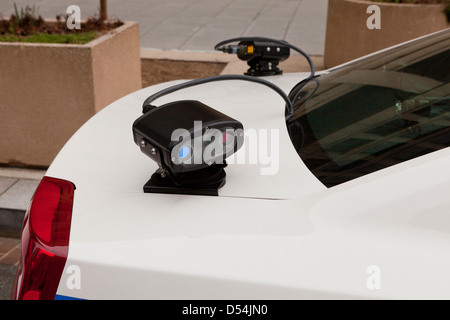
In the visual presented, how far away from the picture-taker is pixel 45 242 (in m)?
1.59

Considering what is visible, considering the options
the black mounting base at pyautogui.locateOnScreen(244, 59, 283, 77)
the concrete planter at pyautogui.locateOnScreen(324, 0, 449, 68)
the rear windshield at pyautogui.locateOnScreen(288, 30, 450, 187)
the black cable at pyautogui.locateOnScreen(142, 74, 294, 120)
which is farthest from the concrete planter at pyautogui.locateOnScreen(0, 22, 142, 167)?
the concrete planter at pyautogui.locateOnScreen(324, 0, 449, 68)

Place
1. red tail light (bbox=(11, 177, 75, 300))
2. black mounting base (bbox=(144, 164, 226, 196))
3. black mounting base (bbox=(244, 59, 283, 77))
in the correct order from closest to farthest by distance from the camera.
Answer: red tail light (bbox=(11, 177, 75, 300)) → black mounting base (bbox=(144, 164, 226, 196)) → black mounting base (bbox=(244, 59, 283, 77))

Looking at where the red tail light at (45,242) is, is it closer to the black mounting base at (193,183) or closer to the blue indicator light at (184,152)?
the black mounting base at (193,183)

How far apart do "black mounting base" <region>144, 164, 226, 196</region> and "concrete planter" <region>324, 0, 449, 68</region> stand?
492 cm

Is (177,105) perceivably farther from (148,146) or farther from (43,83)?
(43,83)

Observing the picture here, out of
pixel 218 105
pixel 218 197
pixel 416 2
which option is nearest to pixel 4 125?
pixel 218 105

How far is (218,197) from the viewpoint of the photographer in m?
1.65

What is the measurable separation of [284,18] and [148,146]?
8332mm

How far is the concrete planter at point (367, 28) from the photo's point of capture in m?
6.01

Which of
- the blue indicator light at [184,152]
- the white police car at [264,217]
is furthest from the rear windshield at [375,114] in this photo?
the blue indicator light at [184,152]

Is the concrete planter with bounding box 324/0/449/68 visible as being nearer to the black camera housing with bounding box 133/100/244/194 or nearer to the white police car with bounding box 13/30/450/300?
the white police car with bounding box 13/30/450/300

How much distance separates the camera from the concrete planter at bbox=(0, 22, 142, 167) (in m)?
4.18

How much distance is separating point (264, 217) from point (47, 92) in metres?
3.13

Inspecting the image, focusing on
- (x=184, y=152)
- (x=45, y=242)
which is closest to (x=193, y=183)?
(x=184, y=152)
